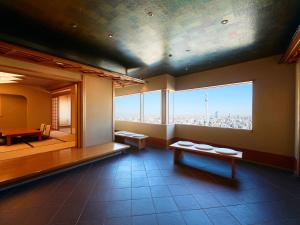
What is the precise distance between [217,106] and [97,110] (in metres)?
4.13

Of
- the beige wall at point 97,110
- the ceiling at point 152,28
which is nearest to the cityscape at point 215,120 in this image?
the ceiling at point 152,28

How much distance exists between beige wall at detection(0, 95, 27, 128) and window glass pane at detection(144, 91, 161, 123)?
7193 mm

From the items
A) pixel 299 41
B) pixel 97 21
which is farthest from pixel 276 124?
pixel 97 21

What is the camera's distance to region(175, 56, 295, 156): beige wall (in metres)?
3.48

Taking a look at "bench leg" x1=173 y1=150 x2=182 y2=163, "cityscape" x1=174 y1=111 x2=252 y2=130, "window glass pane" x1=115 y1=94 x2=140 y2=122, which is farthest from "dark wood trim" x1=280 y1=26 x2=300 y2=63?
"window glass pane" x1=115 y1=94 x2=140 y2=122

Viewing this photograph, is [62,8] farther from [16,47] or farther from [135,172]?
[135,172]

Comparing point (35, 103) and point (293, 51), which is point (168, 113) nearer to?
point (293, 51)

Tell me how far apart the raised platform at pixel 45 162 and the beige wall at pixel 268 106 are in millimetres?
3806

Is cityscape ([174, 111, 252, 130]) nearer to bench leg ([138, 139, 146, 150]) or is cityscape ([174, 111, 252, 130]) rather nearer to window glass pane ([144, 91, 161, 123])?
window glass pane ([144, 91, 161, 123])

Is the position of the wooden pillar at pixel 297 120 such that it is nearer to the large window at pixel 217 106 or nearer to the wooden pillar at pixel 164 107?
the large window at pixel 217 106

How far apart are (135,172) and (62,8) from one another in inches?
127

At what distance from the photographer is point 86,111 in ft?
14.0

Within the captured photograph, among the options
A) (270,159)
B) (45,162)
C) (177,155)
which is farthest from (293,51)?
(45,162)

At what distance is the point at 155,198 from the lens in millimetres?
2242
